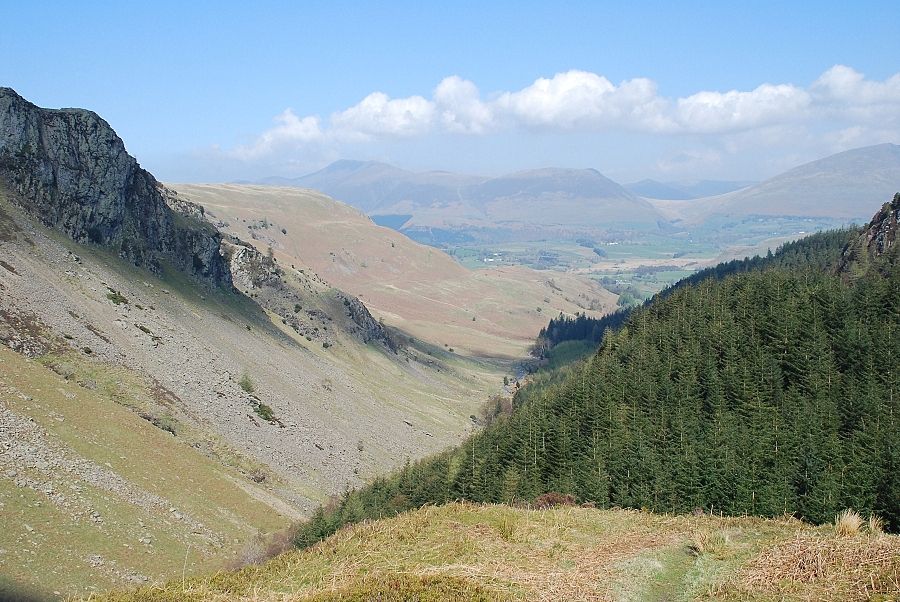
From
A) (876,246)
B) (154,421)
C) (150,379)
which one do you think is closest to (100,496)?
(154,421)

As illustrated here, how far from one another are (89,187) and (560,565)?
367 feet

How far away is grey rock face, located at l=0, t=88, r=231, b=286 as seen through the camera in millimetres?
Answer: 101500

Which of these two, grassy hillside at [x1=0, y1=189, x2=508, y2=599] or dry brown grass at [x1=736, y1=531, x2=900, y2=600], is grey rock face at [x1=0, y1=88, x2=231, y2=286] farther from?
dry brown grass at [x1=736, y1=531, x2=900, y2=600]

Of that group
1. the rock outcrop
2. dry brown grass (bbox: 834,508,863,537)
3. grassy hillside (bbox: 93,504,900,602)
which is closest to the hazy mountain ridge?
grassy hillside (bbox: 93,504,900,602)

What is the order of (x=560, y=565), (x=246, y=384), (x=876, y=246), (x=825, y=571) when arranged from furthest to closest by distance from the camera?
(x=876, y=246) → (x=246, y=384) → (x=560, y=565) → (x=825, y=571)

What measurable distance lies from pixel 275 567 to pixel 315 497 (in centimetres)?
6585

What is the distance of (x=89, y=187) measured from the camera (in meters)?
110

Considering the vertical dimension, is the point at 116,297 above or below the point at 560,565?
above

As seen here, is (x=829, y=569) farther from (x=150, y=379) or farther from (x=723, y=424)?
(x=150, y=379)

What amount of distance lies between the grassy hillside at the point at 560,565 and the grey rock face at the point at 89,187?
99809mm

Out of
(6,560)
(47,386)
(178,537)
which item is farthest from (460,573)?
(47,386)

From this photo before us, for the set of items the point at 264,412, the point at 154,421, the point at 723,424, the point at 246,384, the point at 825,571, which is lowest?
the point at 264,412

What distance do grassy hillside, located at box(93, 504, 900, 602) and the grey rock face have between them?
9981cm

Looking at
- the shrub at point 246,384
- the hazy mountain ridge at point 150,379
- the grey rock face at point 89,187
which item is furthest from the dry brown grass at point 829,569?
the grey rock face at point 89,187
